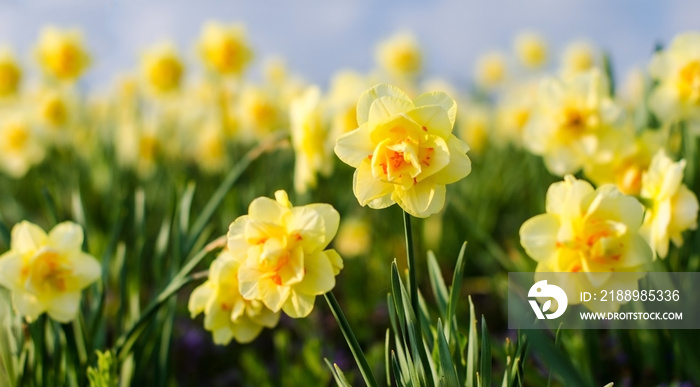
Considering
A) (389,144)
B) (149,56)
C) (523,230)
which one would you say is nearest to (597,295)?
(523,230)

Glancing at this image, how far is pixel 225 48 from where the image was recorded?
146 inches

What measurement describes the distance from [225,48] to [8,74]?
69.4 inches

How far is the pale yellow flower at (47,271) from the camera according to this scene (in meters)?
1.30

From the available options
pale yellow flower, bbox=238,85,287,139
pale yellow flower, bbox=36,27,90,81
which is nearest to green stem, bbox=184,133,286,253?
pale yellow flower, bbox=238,85,287,139

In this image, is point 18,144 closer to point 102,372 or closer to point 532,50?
point 102,372

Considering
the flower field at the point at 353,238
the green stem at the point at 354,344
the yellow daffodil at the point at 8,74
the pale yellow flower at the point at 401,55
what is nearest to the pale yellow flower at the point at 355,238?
the flower field at the point at 353,238

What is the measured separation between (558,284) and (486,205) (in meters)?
1.95

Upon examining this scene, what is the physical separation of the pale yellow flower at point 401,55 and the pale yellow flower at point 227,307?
4177 millimetres

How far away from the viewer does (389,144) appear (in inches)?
39.5

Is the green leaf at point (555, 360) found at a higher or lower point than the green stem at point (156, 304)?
higher

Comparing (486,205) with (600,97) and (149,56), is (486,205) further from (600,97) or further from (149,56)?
(149,56)

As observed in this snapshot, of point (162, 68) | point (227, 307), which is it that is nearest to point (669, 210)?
point (227, 307)

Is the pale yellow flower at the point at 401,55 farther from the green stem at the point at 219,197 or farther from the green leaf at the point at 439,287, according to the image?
the green leaf at the point at 439,287

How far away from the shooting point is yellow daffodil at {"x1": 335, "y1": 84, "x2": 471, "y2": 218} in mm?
986
